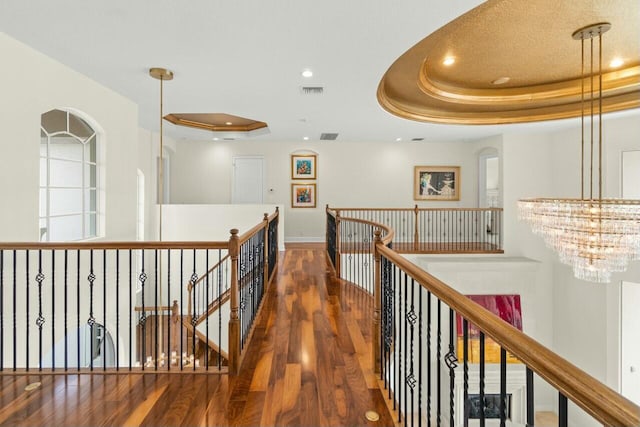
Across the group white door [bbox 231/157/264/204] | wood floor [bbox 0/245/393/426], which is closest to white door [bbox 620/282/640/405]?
wood floor [bbox 0/245/393/426]

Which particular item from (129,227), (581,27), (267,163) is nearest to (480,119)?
(581,27)

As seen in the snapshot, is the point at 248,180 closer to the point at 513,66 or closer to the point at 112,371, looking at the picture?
the point at 513,66

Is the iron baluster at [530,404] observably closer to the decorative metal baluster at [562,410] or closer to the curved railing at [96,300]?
the decorative metal baluster at [562,410]

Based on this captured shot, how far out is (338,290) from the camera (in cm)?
520

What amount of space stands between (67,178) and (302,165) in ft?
20.6

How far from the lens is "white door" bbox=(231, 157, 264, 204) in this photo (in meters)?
9.91

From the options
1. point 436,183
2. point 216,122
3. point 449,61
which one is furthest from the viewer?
point 436,183

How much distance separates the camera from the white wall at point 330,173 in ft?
32.4

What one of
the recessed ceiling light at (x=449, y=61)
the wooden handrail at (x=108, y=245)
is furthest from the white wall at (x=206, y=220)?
the wooden handrail at (x=108, y=245)

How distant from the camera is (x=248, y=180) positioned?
9961 millimetres

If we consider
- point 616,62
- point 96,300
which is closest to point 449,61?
point 616,62

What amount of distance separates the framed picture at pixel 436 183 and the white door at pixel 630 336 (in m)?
4.59

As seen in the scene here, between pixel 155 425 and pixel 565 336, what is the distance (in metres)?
8.39

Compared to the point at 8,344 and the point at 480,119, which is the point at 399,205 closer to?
the point at 480,119
